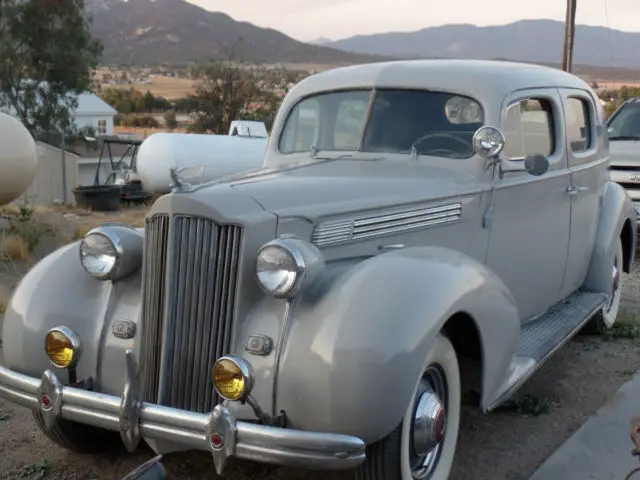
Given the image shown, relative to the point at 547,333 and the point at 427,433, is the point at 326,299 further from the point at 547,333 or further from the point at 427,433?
the point at 547,333

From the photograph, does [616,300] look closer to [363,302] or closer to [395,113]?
[395,113]

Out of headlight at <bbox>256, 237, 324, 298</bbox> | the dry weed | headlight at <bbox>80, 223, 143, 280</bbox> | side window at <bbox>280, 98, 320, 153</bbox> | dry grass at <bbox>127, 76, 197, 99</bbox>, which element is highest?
side window at <bbox>280, 98, 320, 153</bbox>

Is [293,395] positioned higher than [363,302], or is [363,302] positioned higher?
[363,302]

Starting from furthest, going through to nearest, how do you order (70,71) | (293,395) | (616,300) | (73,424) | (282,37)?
(282,37) → (70,71) → (616,300) → (73,424) → (293,395)

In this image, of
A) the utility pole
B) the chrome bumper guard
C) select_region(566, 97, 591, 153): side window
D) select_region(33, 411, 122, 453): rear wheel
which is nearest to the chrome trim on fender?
the chrome bumper guard

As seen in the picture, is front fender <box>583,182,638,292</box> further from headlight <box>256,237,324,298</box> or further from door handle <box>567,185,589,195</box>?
headlight <box>256,237,324,298</box>

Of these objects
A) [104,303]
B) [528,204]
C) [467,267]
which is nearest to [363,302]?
[467,267]

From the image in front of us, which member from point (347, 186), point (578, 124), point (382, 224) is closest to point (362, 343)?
point (382, 224)

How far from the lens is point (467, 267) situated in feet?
11.4

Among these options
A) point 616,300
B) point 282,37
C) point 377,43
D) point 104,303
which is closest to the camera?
point 104,303

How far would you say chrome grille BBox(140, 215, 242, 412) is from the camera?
123 inches

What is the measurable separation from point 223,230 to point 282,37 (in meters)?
95.2

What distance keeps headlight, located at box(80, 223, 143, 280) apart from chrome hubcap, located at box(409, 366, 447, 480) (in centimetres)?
135

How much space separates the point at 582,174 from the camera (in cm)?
535
